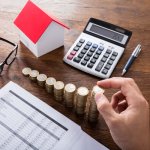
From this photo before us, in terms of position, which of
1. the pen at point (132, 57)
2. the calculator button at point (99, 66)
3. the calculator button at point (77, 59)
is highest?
the calculator button at point (77, 59)

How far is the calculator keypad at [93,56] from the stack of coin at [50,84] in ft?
0.33

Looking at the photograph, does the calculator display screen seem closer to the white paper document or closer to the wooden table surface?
the wooden table surface

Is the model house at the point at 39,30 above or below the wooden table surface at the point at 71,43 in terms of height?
above

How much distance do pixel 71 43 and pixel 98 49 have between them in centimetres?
9

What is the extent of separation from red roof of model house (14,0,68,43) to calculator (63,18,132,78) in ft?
0.29

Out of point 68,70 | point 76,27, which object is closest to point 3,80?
point 68,70

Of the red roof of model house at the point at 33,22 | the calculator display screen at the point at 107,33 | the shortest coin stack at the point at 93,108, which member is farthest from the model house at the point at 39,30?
the shortest coin stack at the point at 93,108

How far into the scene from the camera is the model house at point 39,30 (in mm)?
786

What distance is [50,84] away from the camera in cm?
74

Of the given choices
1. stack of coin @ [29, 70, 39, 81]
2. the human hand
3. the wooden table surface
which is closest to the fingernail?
the human hand

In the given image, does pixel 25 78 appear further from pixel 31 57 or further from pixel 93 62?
pixel 93 62

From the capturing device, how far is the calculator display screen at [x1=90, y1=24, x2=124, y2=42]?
→ 0.86 metres

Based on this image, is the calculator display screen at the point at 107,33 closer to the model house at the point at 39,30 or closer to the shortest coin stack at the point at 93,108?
the model house at the point at 39,30

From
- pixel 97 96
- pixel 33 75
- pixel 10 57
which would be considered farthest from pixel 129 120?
pixel 10 57
